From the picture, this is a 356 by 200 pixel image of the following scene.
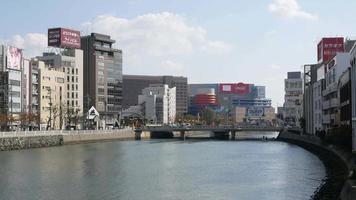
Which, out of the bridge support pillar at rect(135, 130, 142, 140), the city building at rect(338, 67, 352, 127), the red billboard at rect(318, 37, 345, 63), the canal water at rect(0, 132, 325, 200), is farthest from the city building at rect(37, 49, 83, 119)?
the city building at rect(338, 67, 352, 127)

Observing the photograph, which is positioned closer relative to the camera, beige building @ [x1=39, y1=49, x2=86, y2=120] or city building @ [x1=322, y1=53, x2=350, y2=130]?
city building @ [x1=322, y1=53, x2=350, y2=130]

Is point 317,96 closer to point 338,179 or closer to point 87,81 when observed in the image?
point 338,179

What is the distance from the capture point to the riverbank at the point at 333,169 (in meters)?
28.8

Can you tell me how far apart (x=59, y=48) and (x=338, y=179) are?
13198 cm

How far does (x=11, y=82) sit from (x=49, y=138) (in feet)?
98.0

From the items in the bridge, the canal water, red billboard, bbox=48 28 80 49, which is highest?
red billboard, bbox=48 28 80 49

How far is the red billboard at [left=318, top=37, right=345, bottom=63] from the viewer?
113750 mm

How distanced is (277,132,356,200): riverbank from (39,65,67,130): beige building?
217ft

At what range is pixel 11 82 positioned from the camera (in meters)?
121

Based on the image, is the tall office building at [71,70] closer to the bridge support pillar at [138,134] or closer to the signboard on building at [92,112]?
the signboard on building at [92,112]

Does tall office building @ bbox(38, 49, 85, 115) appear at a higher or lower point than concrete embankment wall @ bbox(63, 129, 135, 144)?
higher

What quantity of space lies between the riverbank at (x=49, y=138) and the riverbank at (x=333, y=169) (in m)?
42.1

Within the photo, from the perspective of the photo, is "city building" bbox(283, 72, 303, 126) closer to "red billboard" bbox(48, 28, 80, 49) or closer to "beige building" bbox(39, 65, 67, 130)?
"red billboard" bbox(48, 28, 80, 49)

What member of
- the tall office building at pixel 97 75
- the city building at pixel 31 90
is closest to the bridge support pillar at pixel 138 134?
the city building at pixel 31 90
